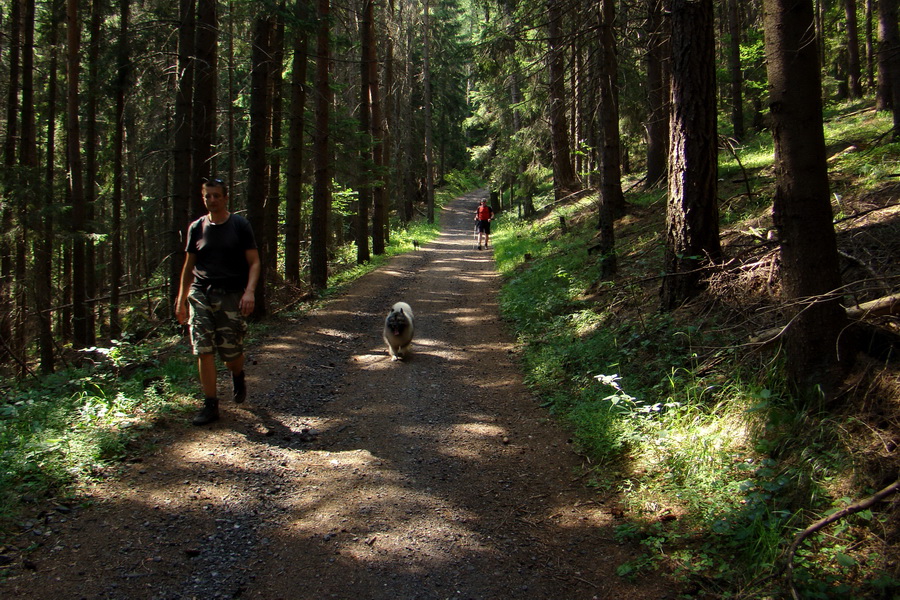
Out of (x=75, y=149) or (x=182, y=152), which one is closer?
(x=182, y=152)

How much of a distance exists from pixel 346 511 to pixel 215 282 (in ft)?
8.69

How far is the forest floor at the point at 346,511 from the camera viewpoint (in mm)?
3273

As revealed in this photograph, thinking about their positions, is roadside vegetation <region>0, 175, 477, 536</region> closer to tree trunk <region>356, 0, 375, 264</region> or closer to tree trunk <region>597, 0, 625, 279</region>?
tree trunk <region>597, 0, 625, 279</region>

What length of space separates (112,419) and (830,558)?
5.62 metres

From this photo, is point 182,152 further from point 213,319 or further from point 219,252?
point 213,319

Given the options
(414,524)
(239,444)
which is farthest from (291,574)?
(239,444)

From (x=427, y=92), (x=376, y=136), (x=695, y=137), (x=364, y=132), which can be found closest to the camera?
(x=695, y=137)

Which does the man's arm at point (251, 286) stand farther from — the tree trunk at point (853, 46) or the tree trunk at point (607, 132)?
the tree trunk at point (853, 46)

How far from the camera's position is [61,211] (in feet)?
39.1

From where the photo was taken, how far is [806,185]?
13.5 feet

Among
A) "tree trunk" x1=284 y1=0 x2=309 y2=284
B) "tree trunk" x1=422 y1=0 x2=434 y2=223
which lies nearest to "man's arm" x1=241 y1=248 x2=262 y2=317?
"tree trunk" x1=284 y1=0 x2=309 y2=284

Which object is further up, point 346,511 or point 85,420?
point 85,420

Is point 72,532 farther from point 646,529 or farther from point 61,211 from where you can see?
point 61,211

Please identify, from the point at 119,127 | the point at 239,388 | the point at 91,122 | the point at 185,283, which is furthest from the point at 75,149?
the point at 239,388
